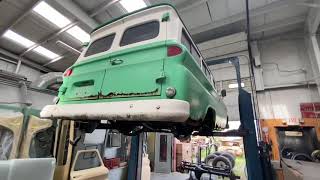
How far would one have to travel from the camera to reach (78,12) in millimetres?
5324

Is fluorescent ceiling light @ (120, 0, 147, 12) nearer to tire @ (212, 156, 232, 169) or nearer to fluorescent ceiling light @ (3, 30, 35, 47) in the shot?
fluorescent ceiling light @ (3, 30, 35, 47)

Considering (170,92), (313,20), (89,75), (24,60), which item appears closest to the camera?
(170,92)

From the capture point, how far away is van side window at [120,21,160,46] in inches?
78.6

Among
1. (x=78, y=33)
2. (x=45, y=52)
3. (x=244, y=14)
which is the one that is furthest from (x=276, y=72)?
(x=45, y=52)

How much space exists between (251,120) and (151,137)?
7.43 metres

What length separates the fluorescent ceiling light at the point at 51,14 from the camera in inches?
206

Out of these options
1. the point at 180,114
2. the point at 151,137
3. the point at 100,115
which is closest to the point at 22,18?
the point at 100,115

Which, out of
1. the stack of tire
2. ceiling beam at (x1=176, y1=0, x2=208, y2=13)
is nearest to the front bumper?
ceiling beam at (x1=176, y1=0, x2=208, y2=13)

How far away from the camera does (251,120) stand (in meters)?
2.89

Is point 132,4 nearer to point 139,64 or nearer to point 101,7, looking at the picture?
point 101,7

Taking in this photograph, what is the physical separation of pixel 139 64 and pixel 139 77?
0.16m

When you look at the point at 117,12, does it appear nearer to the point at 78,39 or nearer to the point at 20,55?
the point at 78,39

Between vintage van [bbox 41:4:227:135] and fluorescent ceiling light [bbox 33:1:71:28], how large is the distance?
13.2ft

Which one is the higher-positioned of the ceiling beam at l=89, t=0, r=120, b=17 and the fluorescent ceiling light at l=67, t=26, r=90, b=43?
the ceiling beam at l=89, t=0, r=120, b=17
